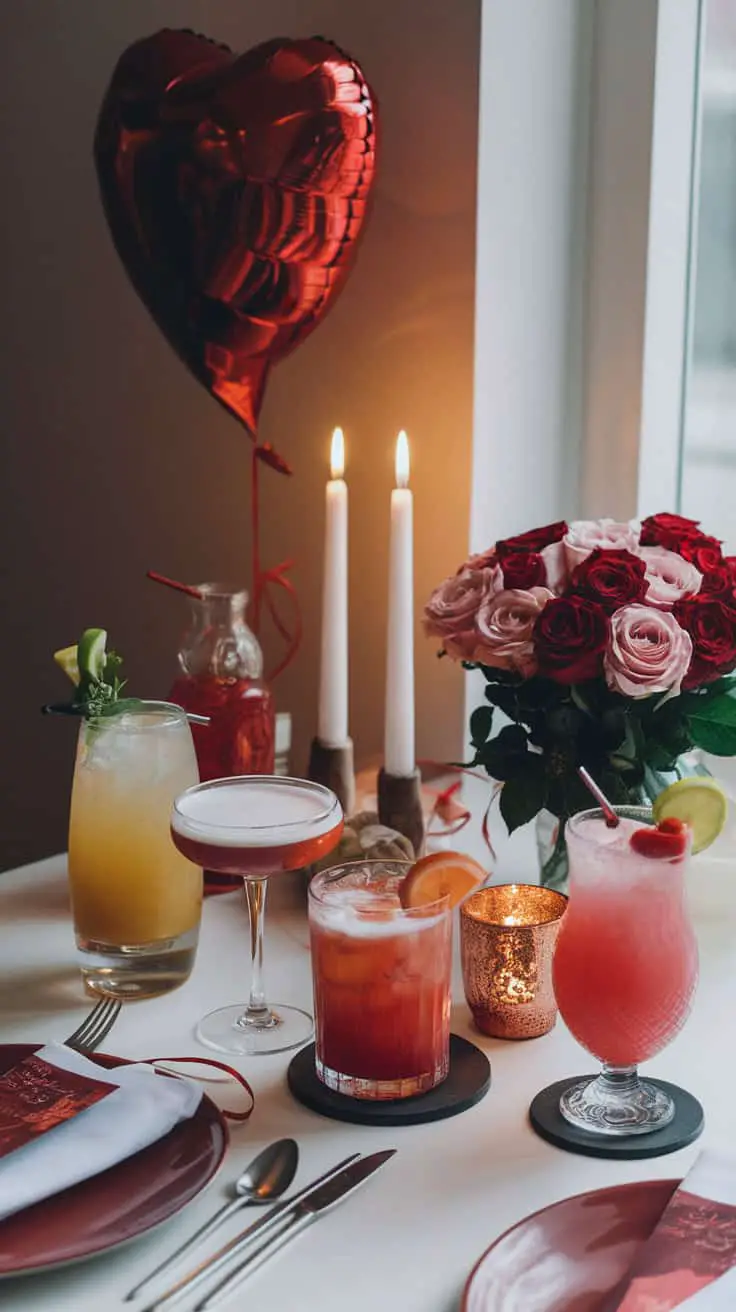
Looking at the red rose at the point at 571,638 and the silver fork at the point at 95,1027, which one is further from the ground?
the red rose at the point at 571,638

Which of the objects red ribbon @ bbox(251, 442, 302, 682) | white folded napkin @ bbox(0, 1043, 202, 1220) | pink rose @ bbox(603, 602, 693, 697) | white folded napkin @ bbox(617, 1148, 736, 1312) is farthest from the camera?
red ribbon @ bbox(251, 442, 302, 682)

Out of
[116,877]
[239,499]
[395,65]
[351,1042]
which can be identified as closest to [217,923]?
[116,877]

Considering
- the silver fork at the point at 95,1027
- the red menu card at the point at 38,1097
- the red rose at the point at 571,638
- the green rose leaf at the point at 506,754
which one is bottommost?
the silver fork at the point at 95,1027

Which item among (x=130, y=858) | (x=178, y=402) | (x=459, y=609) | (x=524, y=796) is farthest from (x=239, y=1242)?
(x=178, y=402)

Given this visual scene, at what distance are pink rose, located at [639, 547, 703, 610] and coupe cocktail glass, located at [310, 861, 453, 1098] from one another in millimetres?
378

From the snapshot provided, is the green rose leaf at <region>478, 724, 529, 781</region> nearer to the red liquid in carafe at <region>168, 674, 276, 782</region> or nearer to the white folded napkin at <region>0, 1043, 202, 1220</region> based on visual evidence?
the red liquid in carafe at <region>168, 674, 276, 782</region>

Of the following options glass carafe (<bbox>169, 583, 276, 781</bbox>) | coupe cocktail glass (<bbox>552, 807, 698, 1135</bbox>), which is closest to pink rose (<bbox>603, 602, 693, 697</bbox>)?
coupe cocktail glass (<bbox>552, 807, 698, 1135</bbox>)

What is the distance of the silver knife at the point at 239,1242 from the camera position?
751 millimetres

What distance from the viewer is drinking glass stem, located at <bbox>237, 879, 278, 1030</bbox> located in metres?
1.09

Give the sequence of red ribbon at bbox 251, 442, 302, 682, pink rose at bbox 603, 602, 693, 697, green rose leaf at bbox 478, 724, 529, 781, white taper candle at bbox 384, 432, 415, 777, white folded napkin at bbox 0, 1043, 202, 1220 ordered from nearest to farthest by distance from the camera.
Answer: white folded napkin at bbox 0, 1043, 202, 1220
pink rose at bbox 603, 602, 693, 697
green rose leaf at bbox 478, 724, 529, 781
white taper candle at bbox 384, 432, 415, 777
red ribbon at bbox 251, 442, 302, 682

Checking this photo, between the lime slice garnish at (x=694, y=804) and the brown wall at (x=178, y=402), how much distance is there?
79 cm

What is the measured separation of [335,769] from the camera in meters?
1.47

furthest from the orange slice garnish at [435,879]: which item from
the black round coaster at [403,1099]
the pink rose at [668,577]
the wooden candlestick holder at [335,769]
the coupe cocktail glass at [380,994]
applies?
the wooden candlestick holder at [335,769]

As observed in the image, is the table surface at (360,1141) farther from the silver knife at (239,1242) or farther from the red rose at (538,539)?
the red rose at (538,539)
